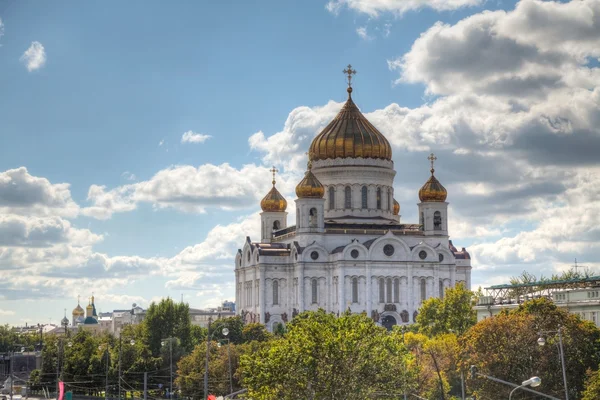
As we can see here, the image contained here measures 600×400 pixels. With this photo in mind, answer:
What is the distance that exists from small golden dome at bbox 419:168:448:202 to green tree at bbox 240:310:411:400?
74213 millimetres

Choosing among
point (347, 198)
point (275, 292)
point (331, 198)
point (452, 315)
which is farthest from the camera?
point (331, 198)

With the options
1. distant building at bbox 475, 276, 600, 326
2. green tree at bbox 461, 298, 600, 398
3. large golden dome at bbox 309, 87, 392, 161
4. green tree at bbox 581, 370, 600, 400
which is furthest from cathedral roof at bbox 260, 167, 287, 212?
green tree at bbox 581, 370, 600, 400

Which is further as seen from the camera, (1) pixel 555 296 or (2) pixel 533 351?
(1) pixel 555 296

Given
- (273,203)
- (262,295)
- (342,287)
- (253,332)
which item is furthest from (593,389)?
(273,203)

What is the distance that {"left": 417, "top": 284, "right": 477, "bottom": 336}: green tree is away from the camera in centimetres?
10519

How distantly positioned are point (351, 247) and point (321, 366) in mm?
67906

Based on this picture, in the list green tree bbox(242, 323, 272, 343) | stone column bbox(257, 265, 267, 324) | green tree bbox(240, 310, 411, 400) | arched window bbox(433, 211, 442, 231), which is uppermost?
arched window bbox(433, 211, 442, 231)

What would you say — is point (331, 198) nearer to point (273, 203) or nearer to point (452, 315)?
point (273, 203)

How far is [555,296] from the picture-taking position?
9806 cm

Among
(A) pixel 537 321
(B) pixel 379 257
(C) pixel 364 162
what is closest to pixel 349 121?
(C) pixel 364 162

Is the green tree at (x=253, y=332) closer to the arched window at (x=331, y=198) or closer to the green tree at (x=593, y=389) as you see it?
the arched window at (x=331, y=198)

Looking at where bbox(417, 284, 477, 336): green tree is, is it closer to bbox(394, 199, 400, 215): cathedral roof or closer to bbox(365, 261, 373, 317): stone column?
bbox(365, 261, 373, 317): stone column

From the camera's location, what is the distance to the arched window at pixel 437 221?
449 feet

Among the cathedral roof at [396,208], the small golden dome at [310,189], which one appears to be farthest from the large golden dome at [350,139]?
the cathedral roof at [396,208]
